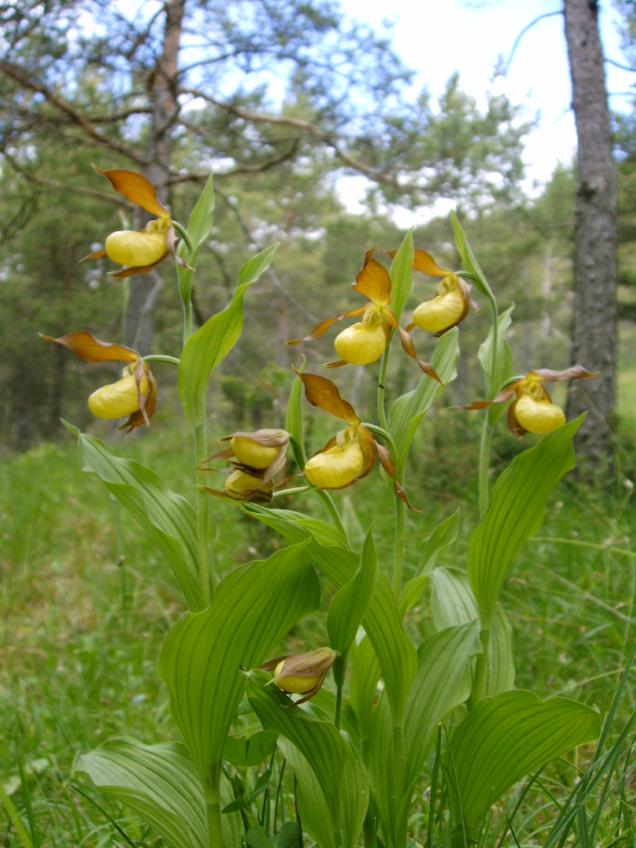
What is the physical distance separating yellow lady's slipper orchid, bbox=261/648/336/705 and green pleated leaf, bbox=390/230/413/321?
430mm

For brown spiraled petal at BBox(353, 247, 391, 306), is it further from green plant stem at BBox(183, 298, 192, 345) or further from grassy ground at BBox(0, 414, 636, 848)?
grassy ground at BBox(0, 414, 636, 848)

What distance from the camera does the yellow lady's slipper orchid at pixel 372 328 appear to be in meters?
0.91

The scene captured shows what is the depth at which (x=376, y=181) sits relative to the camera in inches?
229

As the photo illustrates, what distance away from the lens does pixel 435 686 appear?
0.97 metres

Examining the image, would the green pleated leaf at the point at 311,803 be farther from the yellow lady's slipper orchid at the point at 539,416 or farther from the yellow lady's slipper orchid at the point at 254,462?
the yellow lady's slipper orchid at the point at 539,416

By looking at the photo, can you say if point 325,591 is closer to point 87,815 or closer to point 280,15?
point 87,815

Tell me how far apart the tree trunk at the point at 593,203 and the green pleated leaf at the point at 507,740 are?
271cm

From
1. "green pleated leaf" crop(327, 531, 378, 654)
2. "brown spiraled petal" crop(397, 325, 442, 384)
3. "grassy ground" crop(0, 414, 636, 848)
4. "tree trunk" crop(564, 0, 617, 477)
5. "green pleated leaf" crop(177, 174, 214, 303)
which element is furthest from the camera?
"tree trunk" crop(564, 0, 617, 477)

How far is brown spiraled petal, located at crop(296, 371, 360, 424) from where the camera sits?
2.91ft

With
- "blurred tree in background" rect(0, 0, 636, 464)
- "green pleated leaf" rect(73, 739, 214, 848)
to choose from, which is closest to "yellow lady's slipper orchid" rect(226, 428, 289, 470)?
"green pleated leaf" rect(73, 739, 214, 848)

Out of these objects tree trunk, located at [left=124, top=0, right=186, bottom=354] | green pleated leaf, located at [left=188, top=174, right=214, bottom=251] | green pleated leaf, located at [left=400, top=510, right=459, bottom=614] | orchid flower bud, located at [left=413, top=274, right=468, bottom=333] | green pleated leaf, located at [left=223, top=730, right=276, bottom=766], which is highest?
tree trunk, located at [left=124, top=0, right=186, bottom=354]

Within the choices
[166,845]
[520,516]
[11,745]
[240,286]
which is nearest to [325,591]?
[11,745]

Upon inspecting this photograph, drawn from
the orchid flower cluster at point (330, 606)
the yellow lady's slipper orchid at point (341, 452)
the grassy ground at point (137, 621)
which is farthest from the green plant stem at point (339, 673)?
the grassy ground at point (137, 621)

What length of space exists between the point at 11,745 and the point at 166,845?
684 mm
